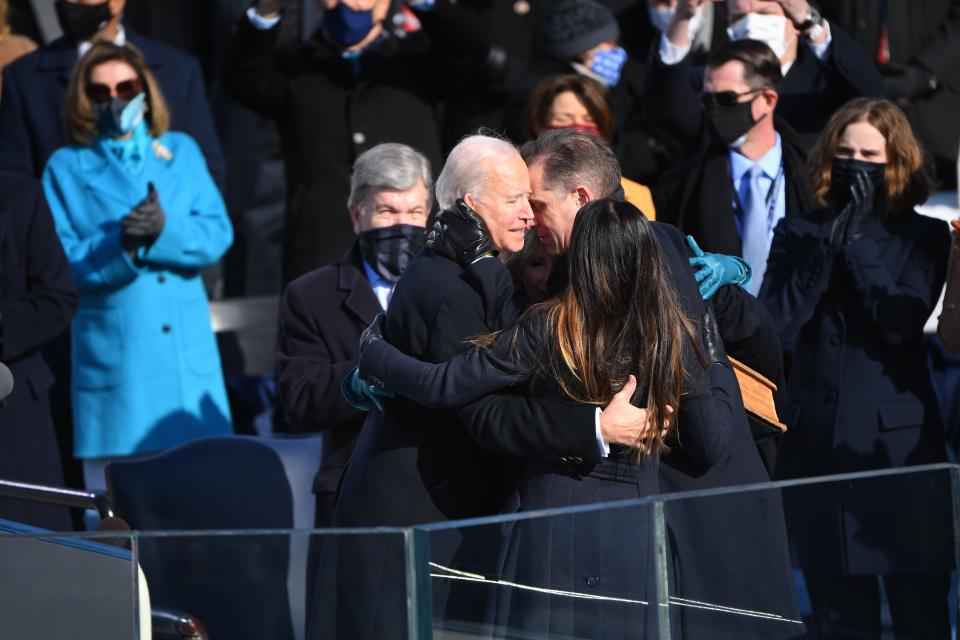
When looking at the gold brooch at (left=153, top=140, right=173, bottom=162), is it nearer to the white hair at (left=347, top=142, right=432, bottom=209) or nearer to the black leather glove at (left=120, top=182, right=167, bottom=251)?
the black leather glove at (left=120, top=182, right=167, bottom=251)

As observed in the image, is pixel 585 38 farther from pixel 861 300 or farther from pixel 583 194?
pixel 583 194

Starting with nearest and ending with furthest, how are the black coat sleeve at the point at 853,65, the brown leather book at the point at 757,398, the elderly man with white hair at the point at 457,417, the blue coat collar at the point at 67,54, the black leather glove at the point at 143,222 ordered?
1. the elderly man with white hair at the point at 457,417
2. the brown leather book at the point at 757,398
3. the black leather glove at the point at 143,222
4. the black coat sleeve at the point at 853,65
5. the blue coat collar at the point at 67,54

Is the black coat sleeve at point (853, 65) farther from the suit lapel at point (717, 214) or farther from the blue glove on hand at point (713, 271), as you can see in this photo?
the blue glove on hand at point (713, 271)

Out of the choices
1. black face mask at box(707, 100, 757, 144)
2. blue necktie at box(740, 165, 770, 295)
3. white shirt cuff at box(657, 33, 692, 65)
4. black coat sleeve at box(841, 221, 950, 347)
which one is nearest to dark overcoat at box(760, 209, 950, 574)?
black coat sleeve at box(841, 221, 950, 347)

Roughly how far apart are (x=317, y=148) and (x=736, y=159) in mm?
1666

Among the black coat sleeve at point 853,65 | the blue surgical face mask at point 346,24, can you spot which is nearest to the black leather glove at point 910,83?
the black coat sleeve at point 853,65

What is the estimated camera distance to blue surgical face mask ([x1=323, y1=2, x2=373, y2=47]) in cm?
596

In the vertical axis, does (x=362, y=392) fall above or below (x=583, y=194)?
below

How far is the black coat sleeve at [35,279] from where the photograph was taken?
4.80 metres

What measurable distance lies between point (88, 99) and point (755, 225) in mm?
2333

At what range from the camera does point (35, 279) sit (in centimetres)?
491

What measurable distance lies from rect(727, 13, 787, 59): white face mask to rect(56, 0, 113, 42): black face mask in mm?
2391

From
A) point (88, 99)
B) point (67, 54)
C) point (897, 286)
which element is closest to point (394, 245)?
point (897, 286)

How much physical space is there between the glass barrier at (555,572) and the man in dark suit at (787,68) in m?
2.58
